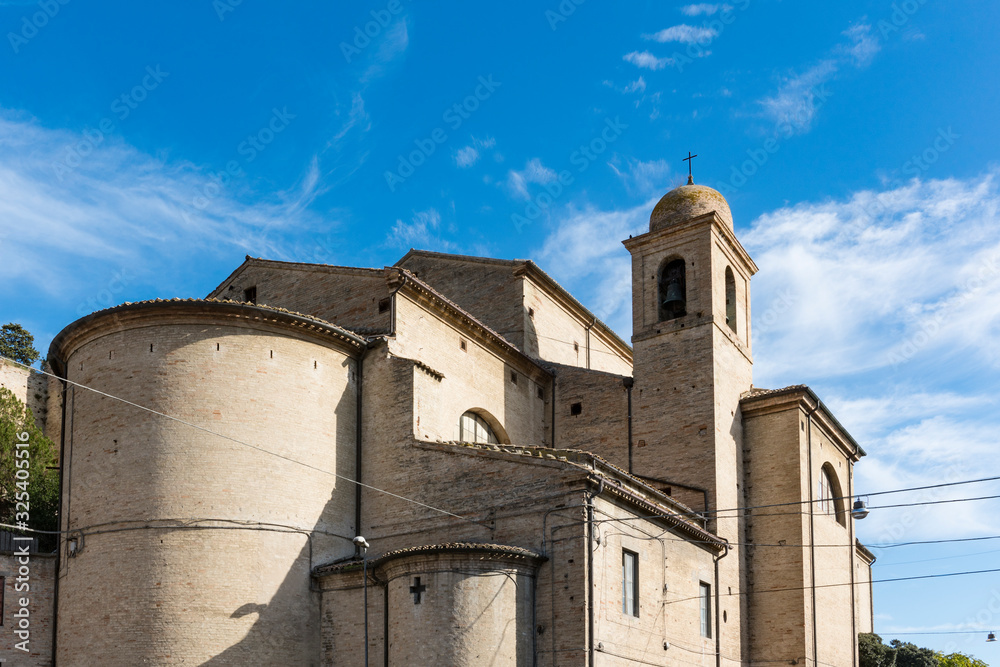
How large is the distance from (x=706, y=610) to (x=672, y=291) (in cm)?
810

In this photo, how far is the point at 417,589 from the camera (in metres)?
18.4

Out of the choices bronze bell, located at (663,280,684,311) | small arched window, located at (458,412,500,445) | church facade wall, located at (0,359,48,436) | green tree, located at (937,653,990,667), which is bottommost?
green tree, located at (937,653,990,667)

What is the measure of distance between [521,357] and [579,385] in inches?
75.0

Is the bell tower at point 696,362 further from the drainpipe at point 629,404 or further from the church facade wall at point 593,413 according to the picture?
the church facade wall at point 593,413

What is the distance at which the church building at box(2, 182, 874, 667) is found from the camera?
736 inches

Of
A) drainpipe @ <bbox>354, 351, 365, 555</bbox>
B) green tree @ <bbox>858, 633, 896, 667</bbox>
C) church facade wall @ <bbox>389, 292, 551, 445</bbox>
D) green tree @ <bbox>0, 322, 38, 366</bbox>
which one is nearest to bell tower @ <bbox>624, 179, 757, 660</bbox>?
church facade wall @ <bbox>389, 292, 551, 445</bbox>

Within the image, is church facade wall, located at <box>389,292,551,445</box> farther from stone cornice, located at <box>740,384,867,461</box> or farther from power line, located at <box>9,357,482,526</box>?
stone cornice, located at <box>740,384,867,461</box>

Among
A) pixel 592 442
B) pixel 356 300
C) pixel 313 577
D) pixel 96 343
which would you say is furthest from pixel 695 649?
pixel 96 343

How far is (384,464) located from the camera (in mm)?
21438

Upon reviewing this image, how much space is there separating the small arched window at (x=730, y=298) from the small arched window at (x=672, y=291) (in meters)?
1.49

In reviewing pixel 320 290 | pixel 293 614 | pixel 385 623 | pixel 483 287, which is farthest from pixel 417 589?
pixel 483 287

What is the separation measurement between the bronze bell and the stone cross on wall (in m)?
11.3

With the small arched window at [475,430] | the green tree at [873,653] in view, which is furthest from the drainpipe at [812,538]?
the small arched window at [475,430]

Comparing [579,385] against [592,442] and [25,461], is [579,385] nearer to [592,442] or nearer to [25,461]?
[592,442]
